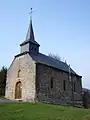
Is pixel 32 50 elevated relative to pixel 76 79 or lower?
elevated

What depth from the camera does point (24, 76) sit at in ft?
94.2

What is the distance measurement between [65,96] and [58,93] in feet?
6.70

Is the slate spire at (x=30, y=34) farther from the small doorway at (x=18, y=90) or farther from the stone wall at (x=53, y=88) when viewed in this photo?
the small doorway at (x=18, y=90)

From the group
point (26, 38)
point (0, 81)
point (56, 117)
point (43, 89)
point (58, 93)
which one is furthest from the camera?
point (0, 81)

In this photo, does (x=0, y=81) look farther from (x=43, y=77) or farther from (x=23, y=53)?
(x=43, y=77)

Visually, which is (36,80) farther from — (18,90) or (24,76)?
(18,90)

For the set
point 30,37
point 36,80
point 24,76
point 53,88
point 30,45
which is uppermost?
point 30,37

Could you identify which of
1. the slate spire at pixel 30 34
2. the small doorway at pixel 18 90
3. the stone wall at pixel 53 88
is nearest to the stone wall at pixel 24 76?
the small doorway at pixel 18 90

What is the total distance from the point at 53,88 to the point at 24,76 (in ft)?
15.3

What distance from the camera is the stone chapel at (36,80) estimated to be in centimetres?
2712

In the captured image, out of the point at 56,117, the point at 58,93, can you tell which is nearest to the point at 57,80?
the point at 58,93

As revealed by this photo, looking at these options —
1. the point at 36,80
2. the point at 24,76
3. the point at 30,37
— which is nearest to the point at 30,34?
the point at 30,37

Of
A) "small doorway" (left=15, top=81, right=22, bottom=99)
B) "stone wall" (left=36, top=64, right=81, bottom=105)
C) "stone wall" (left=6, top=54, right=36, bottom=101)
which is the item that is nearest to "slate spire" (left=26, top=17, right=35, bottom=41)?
"stone wall" (left=6, top=54, right=36, bottom=101)

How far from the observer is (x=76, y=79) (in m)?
35.2
